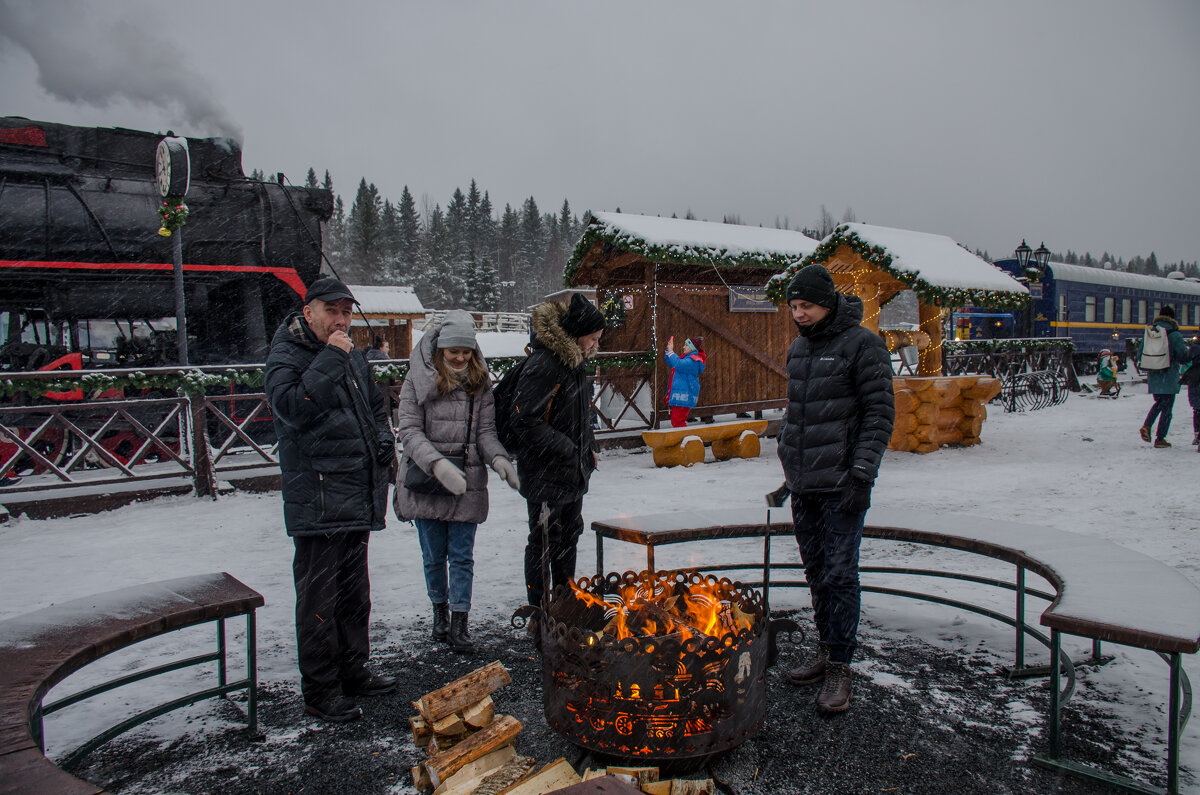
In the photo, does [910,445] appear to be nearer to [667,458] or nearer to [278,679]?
[667,458]

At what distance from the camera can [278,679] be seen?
3748 millimetres

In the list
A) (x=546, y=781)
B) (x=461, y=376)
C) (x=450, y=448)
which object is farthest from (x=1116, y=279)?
(x=546, y=781)

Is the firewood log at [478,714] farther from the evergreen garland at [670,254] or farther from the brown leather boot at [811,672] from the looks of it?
the evergreen garland at [670,254]

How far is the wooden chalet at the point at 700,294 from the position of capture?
472 inches

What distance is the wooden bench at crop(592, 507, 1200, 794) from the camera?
2.49 meters

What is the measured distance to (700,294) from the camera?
42.8 ft

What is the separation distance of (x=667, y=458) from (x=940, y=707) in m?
6.90

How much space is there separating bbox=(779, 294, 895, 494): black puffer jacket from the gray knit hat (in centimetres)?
181

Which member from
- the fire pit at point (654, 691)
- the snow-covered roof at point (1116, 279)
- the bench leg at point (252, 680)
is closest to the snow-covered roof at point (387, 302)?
the snow-covered roof at point (1116, 279)

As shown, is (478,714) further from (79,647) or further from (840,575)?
(840,575)

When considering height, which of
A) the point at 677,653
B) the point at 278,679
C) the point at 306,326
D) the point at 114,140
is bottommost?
the point at 278,679

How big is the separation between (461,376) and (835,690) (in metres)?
2.53

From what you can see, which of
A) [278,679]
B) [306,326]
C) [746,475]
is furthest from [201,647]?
[746,475]

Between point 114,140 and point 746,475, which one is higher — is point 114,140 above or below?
above
